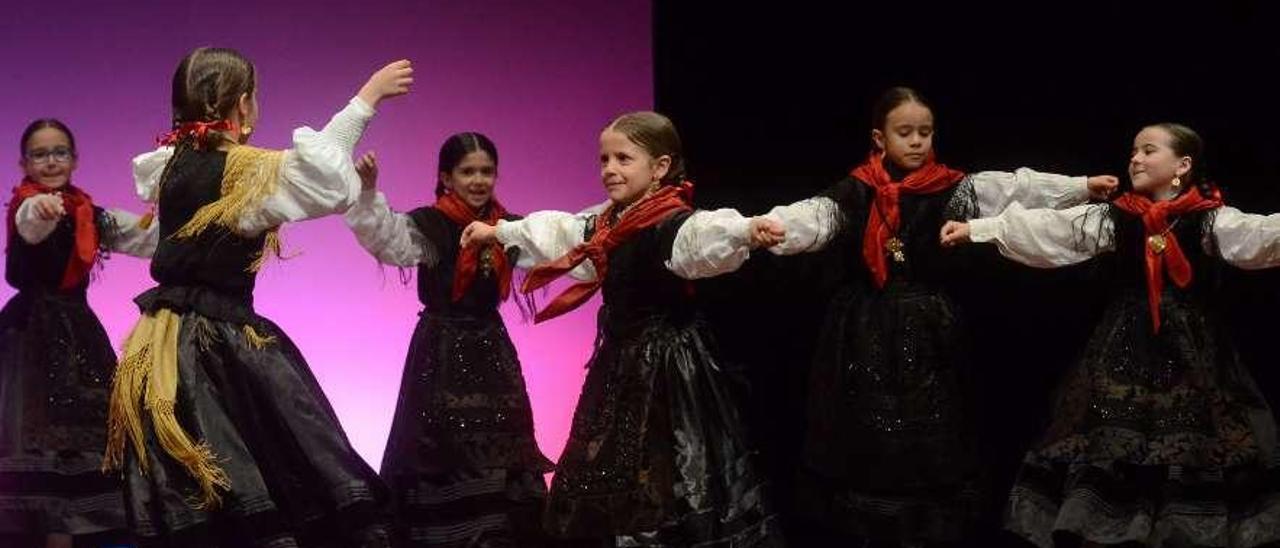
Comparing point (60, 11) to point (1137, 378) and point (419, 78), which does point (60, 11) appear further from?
point (1137, 378)

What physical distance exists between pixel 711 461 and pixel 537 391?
6.43ft

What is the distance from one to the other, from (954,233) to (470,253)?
1350mm

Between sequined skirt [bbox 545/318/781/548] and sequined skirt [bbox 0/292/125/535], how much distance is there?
160cm

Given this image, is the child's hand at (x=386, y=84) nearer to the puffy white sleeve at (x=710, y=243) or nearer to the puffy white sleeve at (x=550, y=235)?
the puffy white sleeve at (x=550, y=235)

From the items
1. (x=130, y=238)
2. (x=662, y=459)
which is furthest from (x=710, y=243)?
(x=130, y=238)

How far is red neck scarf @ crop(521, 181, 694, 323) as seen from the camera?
3846 millimetres

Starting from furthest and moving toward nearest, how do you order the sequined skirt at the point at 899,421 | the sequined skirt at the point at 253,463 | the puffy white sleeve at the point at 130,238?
the puffy white sleeve at the point at 130,238
the sequined skirt at the point at 899,421
the sequined skirt at the point at 253,463

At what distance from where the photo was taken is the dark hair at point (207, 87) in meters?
3.66

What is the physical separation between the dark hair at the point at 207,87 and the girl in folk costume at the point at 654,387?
0.85 m

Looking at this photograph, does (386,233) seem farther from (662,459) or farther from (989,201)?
(989,201)

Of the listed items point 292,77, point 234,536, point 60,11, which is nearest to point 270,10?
point 292,77

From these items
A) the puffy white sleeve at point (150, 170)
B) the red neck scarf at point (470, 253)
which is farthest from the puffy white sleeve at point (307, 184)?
the red neck scarf at point (470, 253)

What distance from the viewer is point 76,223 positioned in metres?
4.71

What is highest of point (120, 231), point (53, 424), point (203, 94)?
point (203, 94)
